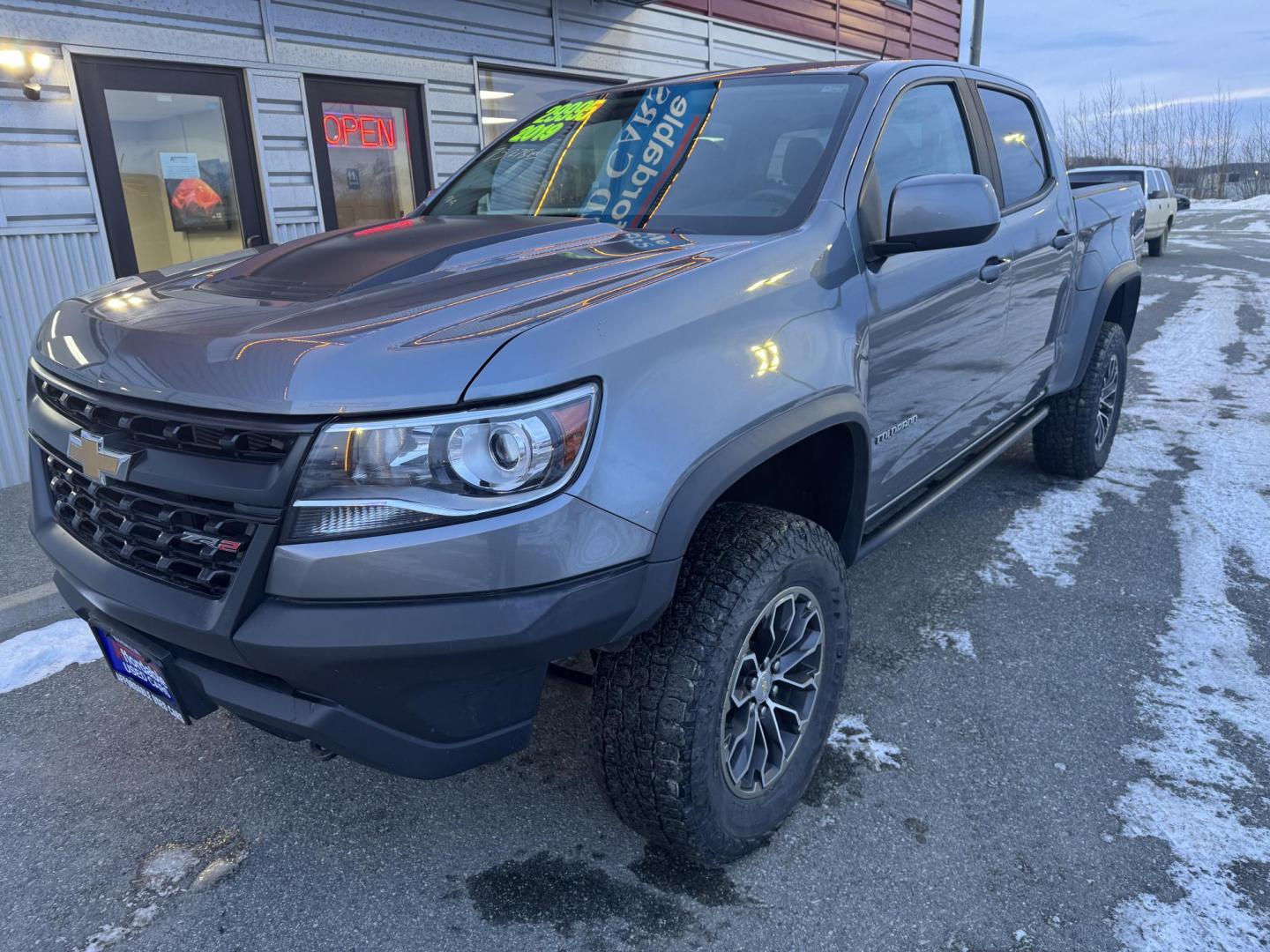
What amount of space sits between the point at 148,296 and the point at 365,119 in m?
5.18

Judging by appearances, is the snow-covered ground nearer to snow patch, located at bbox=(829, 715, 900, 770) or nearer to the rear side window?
snow patch, located at bbox=(829, 715, 900, 770)

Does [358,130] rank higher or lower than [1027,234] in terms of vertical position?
higher

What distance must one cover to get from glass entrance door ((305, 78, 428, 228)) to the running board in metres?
4.78

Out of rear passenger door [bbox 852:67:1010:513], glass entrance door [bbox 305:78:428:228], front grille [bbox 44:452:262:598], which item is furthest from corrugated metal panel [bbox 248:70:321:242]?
front grille [bbox 44:452:262:598]

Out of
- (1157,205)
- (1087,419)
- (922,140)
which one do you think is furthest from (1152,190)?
(922,140)

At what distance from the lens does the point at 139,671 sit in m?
1.96

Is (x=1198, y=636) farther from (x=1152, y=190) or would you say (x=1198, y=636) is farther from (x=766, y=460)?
(x=1152, y=190)

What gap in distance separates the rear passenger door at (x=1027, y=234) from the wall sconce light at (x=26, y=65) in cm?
479

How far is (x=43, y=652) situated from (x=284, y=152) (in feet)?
13.4

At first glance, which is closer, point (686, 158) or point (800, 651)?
point (800, 651)

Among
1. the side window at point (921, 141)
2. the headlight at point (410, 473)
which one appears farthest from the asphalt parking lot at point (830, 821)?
the side window at point (921, 141)

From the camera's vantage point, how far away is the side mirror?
2.32 m

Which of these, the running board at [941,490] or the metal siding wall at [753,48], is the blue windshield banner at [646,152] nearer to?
the running board at [941,490]

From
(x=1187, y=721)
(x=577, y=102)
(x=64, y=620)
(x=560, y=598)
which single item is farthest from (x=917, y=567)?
(x=64, y=620)
